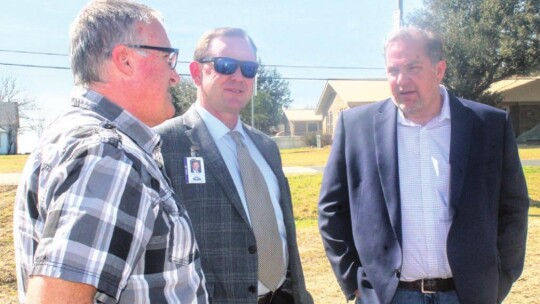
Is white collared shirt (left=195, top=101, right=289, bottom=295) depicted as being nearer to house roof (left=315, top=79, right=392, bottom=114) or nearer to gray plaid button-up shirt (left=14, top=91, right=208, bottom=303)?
gray plaid button-up shirt (left=14, top=91, right=208, bottom=303)

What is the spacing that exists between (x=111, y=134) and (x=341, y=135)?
206 centimetres

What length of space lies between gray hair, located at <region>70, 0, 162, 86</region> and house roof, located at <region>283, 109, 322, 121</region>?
6236 centimetres

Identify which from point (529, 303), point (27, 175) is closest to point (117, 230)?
point (27, 175)

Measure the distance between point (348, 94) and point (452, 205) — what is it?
130 feet

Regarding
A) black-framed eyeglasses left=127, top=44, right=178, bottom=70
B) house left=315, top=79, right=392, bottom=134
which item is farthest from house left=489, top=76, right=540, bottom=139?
black-framed eyeglasses left=127, top=44, right=178, bottom=70

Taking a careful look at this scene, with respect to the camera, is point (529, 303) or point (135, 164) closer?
point (135, 164)

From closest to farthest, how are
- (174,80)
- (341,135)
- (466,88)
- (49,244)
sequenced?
(49,244) → (174,80) → (341,135) → (466,88)

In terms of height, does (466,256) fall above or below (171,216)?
below

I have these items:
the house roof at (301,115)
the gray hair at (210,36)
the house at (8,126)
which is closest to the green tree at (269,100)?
the house roof at (301,115)

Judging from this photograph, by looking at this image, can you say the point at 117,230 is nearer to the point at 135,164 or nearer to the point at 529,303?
the point at 135,164

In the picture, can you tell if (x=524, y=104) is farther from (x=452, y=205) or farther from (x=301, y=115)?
(x=452, y=205)

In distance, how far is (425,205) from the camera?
289cm

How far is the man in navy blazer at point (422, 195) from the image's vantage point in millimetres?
2852

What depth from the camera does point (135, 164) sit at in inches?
55.7
